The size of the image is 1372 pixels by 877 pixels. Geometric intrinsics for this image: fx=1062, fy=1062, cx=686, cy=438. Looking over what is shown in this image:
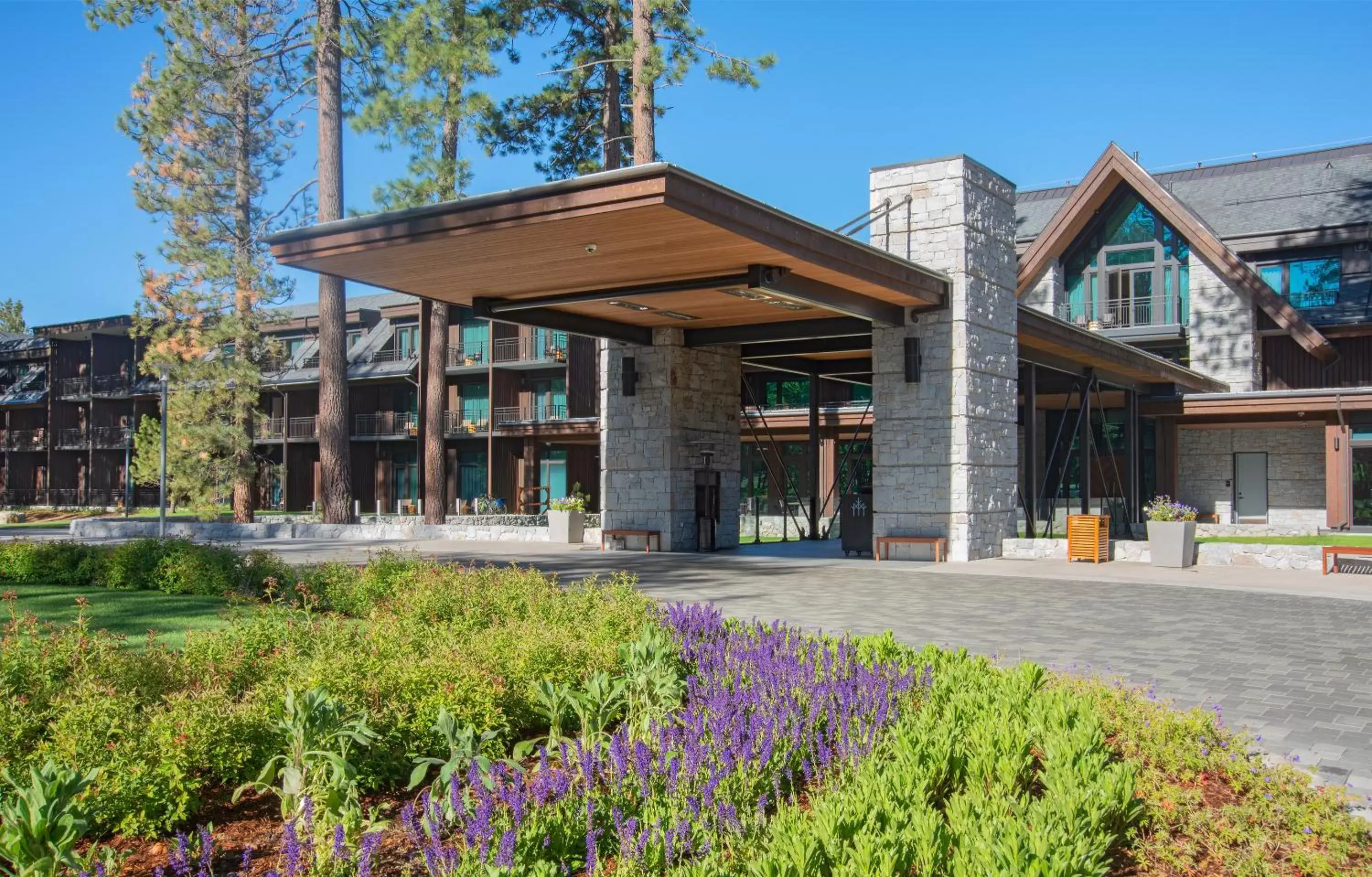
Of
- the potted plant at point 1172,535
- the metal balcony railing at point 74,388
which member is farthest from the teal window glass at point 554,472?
the potted plant at point 1172,535

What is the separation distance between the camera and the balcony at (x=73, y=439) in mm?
50688

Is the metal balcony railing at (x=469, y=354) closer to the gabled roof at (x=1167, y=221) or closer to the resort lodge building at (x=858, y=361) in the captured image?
the resort lodge building at (x=858, y=361)

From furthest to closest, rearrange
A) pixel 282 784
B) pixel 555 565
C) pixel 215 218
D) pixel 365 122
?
pixel 215 218 → pixel 365 122 → pixel 555 565 → pixel 282 784

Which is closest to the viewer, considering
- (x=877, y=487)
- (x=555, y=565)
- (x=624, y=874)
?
(x=624, y=874)

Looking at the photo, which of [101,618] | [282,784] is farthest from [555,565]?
[282,784]

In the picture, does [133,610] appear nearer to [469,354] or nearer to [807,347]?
[807,347]

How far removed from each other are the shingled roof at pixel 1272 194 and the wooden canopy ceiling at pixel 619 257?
16.3m

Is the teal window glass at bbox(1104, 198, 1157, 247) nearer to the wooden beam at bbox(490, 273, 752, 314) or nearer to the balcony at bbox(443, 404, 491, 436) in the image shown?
the wooden beam at bbox(490, 273, 752, 314)

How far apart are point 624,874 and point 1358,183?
3572 cm

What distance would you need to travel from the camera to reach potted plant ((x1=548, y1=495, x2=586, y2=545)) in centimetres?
2406

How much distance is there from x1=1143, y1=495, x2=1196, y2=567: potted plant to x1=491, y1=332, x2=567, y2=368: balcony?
2551cm

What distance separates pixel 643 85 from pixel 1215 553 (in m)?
14.4

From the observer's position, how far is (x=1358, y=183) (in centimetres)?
3155

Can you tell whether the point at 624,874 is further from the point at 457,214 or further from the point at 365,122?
the point at 365,122
